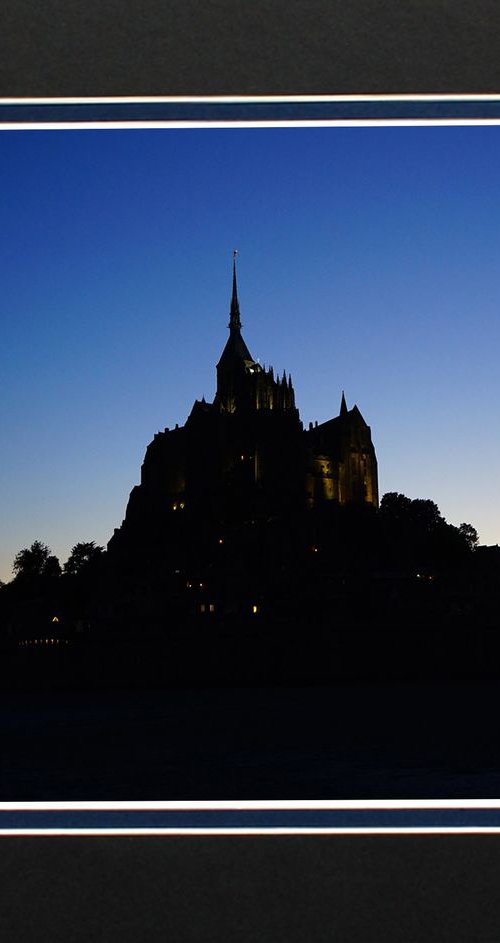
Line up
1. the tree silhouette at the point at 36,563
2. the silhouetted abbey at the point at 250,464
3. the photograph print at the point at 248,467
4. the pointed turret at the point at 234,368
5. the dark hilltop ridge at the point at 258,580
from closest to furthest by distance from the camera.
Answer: the photograph print at the point at 248,467 → the dark hilltop ridge at the point at 258,580 → the tree silhouette at the point at 36,563 → the silhouetted abbey at the point at 250,464 → the pointed turret at the point at 234,368

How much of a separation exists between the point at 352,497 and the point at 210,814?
38278 millimetres

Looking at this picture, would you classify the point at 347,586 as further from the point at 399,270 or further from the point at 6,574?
the point at 399,270

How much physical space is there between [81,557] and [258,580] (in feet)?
22.9

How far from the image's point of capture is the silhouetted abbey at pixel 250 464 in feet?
116

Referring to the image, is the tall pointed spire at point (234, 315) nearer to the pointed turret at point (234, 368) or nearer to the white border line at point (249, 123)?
the pointed turret at point (234, 368)

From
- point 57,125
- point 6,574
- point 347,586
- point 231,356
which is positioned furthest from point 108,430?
point 57,125

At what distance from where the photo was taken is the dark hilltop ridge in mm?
23094

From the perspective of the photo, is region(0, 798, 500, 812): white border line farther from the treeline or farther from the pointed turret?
the pointed turret

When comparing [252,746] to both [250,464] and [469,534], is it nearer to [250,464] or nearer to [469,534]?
[469,534]

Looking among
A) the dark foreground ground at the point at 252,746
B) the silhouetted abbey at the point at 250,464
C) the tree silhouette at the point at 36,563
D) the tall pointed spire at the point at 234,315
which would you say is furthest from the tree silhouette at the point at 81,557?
the tall pointed spire at the point at 234,315

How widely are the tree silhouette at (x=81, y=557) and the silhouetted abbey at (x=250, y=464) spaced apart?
2.73ft

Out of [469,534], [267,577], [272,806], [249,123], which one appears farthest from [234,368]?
[272,806]
